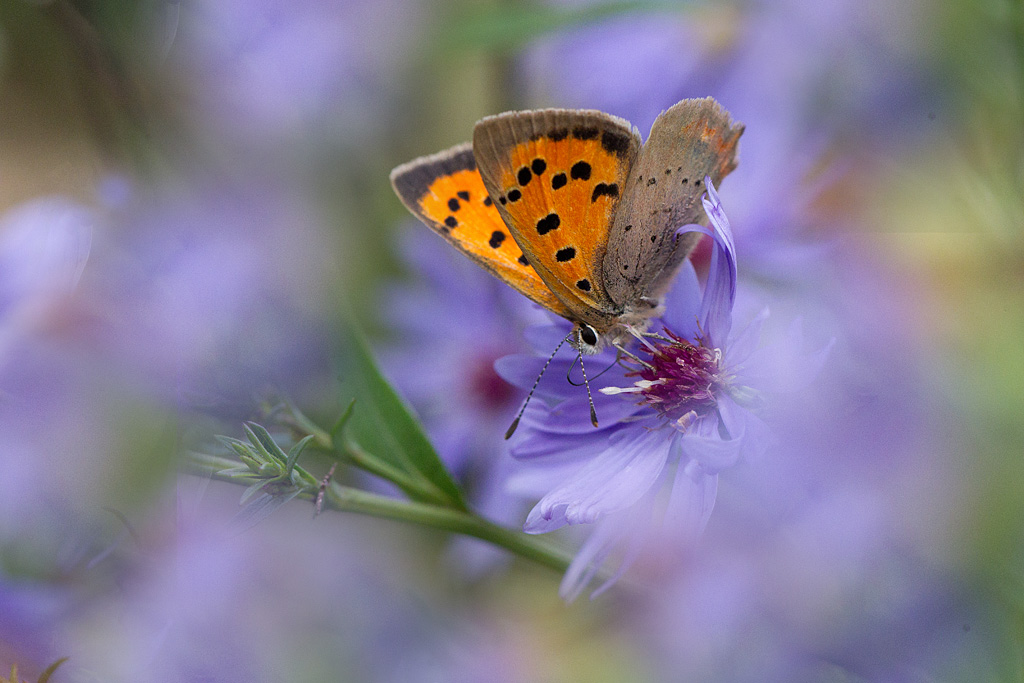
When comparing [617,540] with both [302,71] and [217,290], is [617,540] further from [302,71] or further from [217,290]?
[302,71]

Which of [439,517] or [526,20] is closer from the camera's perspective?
[439,517]

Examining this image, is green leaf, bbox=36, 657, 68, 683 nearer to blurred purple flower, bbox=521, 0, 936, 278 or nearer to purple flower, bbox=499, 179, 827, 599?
purple flower, bbox=499, 179, 827, 599

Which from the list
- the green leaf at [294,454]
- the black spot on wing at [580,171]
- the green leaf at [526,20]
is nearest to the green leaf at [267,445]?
the green leaf at [294,454]

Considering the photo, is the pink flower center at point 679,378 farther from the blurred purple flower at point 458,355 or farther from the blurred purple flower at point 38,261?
the blurred purple flower at point 38,261

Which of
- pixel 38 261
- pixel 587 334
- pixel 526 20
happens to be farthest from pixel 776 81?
pixel 38 261

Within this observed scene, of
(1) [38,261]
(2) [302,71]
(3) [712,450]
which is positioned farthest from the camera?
(2) [302,71]

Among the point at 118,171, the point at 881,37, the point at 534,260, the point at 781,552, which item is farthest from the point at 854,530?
the point at 118,171
